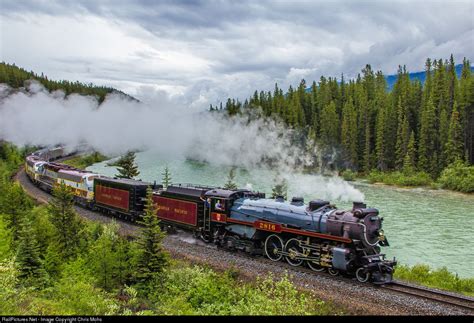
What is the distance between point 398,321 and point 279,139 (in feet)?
244

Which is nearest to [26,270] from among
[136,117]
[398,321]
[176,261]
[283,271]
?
[176,261]

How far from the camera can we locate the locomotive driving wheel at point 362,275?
19.4m

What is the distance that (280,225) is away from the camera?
22.2m

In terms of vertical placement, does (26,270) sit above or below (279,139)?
below

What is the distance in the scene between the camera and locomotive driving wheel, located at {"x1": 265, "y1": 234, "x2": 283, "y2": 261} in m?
22.7

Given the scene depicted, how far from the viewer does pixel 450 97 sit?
78.5 meters

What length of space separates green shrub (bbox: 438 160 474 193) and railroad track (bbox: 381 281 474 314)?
46.9 m

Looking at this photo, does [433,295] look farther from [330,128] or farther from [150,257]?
[330,128]

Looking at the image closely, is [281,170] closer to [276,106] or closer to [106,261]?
[276,106]

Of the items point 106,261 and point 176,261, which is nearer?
point 106,261

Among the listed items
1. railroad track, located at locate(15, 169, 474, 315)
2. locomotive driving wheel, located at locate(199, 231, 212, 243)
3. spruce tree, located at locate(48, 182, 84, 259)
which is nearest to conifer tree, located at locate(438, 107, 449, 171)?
locomotive driving wheel, located at locate(199, 231, 212, 243)

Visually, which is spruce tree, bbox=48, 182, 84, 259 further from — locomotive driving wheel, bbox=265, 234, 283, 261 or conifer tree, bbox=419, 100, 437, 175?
conifer tree, bbox=419, 100, 437, 175

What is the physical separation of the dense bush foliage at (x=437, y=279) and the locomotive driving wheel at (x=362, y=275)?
368cm

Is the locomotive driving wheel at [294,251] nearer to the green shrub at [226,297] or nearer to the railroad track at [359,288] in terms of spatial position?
the railroad track at [359,288]
